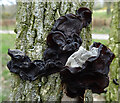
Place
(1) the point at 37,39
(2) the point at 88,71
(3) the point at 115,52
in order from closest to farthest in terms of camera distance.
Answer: (2) the point at 88,71 → (1) the point at 37,39 → (3) the point at 115,52

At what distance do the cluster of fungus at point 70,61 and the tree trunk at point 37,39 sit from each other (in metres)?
0.06

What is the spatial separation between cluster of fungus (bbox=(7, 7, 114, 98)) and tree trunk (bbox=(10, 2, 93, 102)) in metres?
0.06

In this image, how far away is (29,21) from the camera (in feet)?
4.41

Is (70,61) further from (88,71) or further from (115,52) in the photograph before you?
(115,52)

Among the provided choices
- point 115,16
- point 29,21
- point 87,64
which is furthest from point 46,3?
point 115,16

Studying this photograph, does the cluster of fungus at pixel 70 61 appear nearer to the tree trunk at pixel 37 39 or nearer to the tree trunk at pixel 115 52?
the tree trunk at pixel 37 39

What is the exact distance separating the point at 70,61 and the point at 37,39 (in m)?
0.41

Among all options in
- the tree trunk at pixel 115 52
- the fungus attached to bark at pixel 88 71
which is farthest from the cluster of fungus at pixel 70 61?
the tree trunk at pixel 115 52

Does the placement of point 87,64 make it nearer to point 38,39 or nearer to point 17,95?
point 38,39

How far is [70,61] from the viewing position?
3.47 feet

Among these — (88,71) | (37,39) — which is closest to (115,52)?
(37,39)

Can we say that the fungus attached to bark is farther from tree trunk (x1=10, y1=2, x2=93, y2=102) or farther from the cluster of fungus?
tree trunk (x1=10, y1=2, x2=93, y2=102)

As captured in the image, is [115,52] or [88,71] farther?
[115,52]

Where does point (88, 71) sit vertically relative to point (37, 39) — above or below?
below
